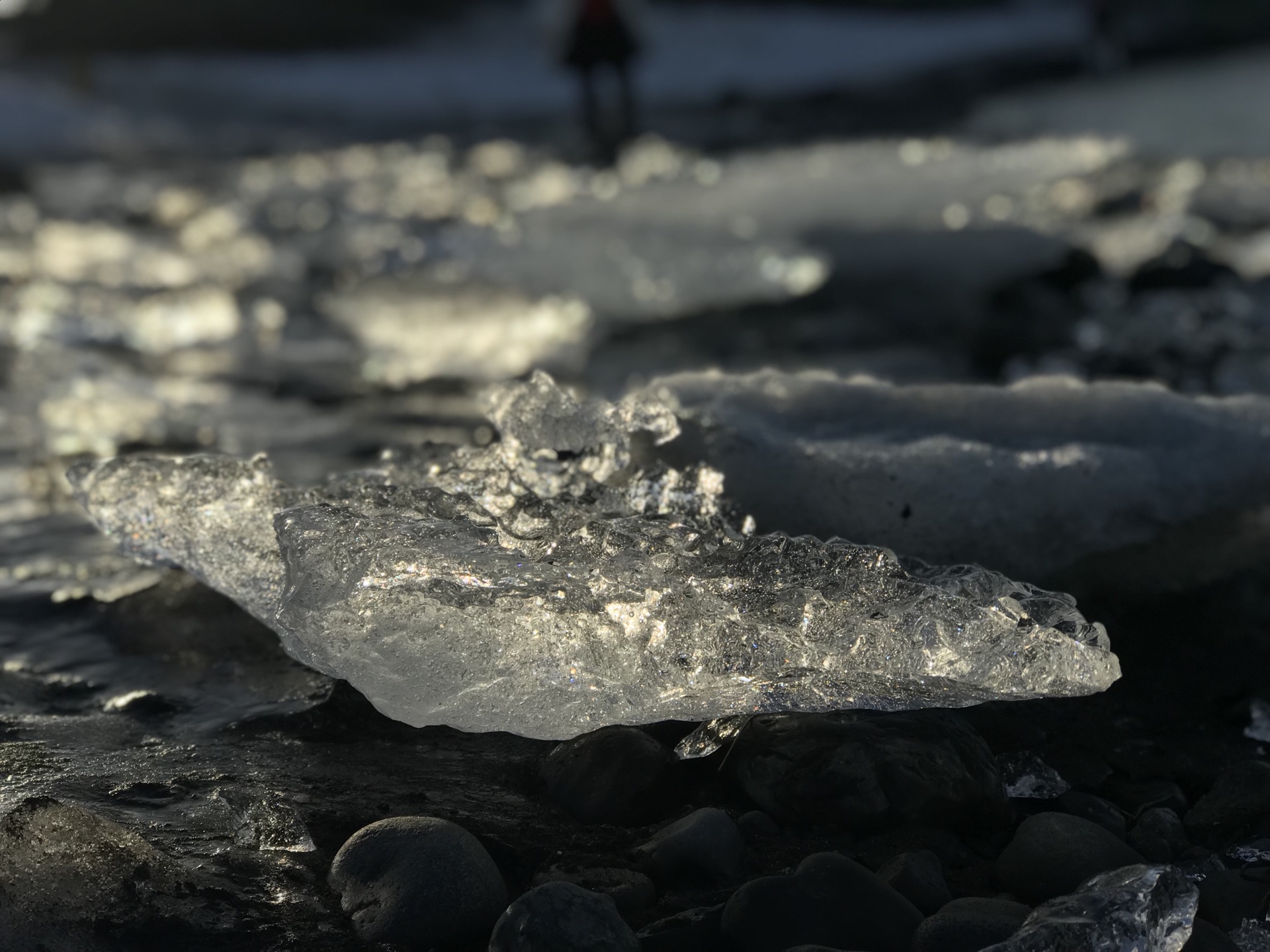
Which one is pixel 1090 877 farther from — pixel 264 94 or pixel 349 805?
pixel 264 94

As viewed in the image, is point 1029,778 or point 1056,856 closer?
point 1056,856

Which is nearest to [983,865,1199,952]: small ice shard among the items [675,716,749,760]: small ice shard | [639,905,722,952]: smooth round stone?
[639,905,722,952]: smooth round stone

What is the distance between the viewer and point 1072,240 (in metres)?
5.30

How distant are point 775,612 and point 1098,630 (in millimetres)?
357

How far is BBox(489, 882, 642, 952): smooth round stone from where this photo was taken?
44.1 inches

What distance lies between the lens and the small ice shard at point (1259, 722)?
162 cm

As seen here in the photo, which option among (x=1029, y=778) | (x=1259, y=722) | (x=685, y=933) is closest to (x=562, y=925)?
Result: (x=685, y=933)

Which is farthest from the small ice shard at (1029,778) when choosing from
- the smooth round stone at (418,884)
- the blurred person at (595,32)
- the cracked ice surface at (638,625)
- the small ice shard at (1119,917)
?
the blurred person at (595,32)

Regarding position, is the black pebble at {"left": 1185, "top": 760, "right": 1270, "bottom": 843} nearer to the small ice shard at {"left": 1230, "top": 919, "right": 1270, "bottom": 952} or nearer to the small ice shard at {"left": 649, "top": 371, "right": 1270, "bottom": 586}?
the small ice shard at {"left": 1230, "top": 919, "right": 1270, "bottom": 952}

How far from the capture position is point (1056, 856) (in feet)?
4.20

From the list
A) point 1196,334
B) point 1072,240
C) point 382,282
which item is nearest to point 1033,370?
point 1196,334

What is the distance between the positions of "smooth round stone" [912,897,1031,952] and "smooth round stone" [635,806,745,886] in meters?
0.21

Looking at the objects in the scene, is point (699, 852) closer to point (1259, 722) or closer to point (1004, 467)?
point (1259, 722)

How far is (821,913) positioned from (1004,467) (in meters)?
1.00
